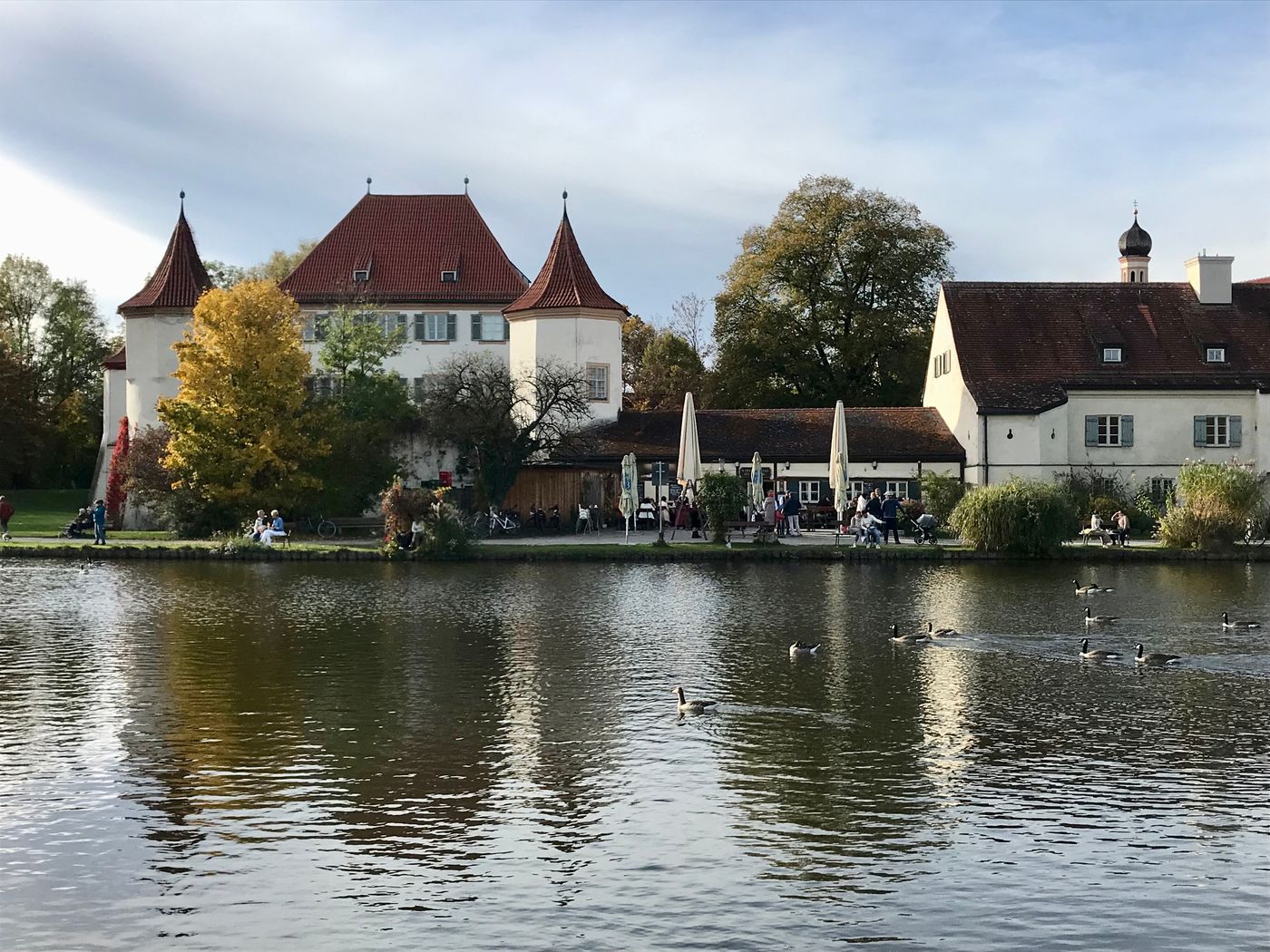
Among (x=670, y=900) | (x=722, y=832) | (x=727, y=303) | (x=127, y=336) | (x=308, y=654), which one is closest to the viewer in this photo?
(x=670, y=900)

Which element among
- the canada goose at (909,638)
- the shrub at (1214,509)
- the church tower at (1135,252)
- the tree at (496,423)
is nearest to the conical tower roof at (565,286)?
the tree at (496,423)

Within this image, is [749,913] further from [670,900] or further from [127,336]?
[127,336]

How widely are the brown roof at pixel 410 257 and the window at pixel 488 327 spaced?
2.13 ft

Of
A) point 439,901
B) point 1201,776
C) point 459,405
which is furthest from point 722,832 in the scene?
point 459,405

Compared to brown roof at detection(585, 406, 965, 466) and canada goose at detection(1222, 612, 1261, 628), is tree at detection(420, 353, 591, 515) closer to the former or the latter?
brown roof at detection(585, 406, 965, 466)

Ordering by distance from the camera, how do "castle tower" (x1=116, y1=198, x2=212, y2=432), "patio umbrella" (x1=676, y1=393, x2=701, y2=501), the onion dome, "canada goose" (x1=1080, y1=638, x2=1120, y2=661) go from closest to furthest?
"canada goose" (x1=1080, y1=638, x2=1120, y2=661)
"patio umbrella" (x1=676, y1=393, x2=701, y2=501)
"castle tower" (x1=116, y1=198, x2=212, y2=432)
the onion dome

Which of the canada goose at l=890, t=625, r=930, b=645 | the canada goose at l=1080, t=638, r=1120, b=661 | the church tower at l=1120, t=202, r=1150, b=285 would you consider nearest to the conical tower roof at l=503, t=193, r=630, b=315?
the church tower at l=1120, t=202, r=1150, b=285

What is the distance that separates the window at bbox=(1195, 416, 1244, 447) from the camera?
176 ft

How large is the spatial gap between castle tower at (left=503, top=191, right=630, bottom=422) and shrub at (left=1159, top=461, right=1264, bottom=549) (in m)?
22.3

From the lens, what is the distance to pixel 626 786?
14.0m

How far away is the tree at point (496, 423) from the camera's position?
5009cm

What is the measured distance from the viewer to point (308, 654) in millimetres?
22281

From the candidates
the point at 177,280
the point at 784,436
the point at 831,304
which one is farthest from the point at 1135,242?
the point at 177,280

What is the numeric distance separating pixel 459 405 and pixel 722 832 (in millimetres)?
38522
